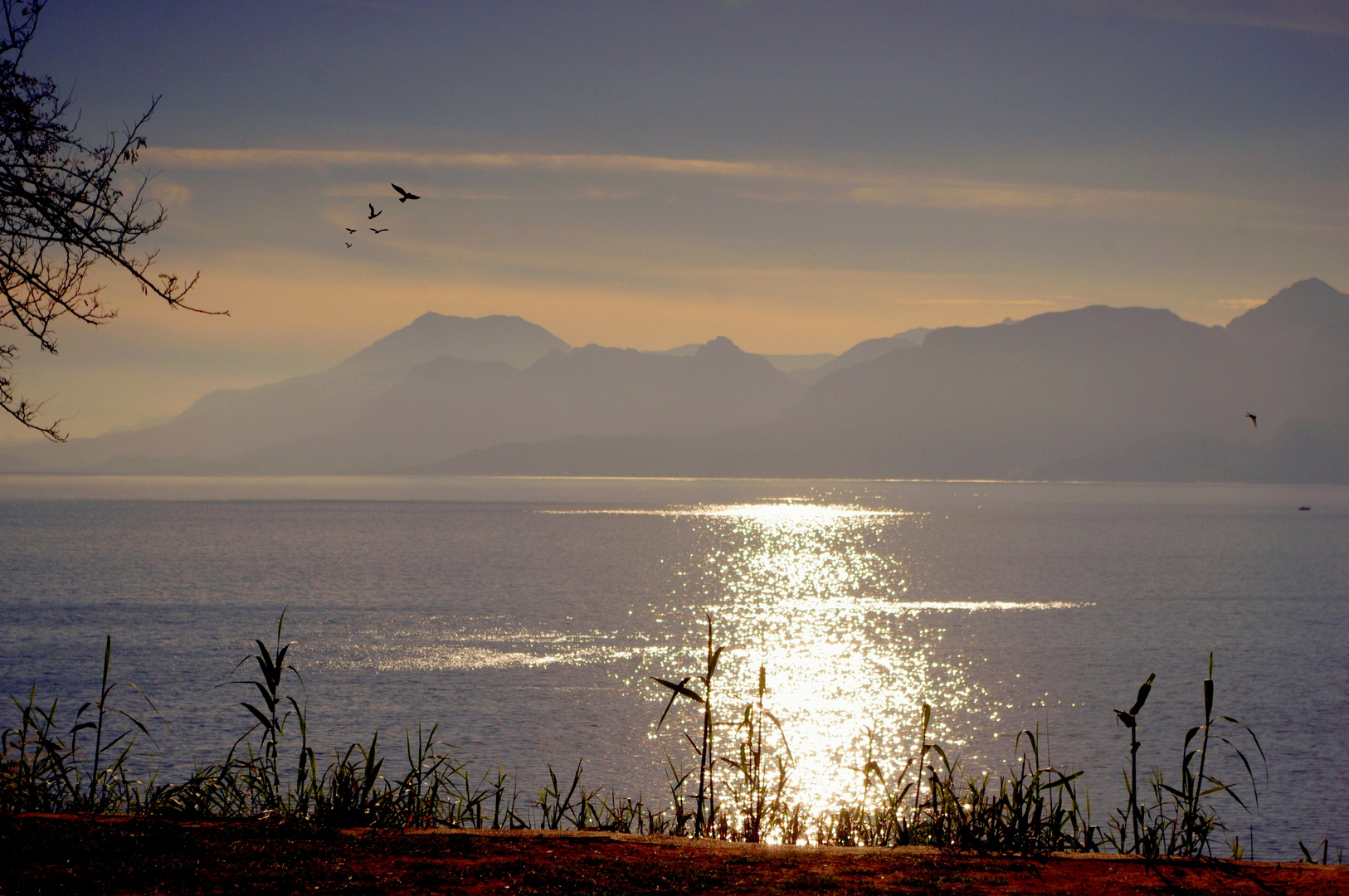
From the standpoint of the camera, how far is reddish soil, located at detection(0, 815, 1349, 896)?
613 cm

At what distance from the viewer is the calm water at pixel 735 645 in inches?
1543

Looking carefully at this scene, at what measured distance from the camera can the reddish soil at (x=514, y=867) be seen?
6129 mm

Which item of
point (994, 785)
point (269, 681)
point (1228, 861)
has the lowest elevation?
point (994, 785)

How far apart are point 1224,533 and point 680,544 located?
98.1 metres

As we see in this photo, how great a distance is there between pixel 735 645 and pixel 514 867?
60567 mm

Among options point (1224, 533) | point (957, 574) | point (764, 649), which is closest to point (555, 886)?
point (764, 649)

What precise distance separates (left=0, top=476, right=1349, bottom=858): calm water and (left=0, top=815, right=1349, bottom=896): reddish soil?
989 inches

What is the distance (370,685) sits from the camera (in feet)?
159

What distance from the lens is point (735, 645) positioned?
66125 mm

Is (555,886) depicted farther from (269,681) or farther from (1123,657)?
(1123,657)

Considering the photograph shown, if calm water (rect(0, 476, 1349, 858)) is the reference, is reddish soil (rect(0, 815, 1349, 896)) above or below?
above

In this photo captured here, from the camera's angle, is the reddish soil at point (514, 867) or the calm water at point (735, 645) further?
the calm water at point (735, 645)

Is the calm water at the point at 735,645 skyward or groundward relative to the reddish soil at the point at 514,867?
groundward

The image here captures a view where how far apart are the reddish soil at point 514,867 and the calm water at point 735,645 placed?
82.4 ft
